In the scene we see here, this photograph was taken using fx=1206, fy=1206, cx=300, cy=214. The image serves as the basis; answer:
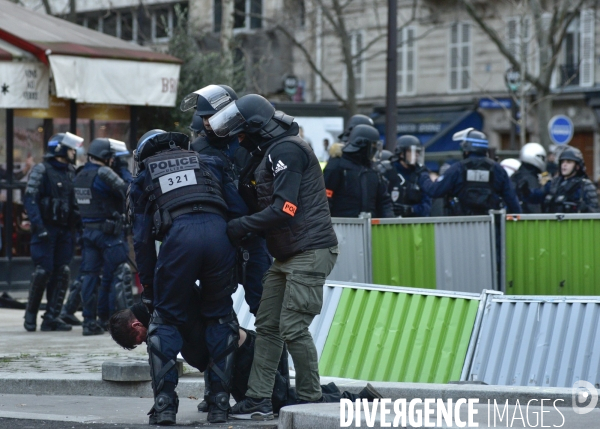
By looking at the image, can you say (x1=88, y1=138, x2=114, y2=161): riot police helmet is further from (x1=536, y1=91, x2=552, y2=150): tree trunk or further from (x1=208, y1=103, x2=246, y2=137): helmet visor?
(x1=536, y1=91, x2=552, y2=150): tree trunk

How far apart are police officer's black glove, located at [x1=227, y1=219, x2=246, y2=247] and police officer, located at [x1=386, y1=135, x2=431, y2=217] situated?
607 centimetres

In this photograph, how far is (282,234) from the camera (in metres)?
6.31

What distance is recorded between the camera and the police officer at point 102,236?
10.7 m

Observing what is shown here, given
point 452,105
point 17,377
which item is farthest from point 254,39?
point 17,377

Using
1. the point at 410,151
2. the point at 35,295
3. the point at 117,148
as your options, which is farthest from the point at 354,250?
the point at 35,295

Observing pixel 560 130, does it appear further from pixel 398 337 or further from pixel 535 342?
pixel 535 342

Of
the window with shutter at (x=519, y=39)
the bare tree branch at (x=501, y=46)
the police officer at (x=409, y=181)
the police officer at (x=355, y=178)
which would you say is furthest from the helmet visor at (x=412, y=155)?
the window with shutter at (x=519, y=39)

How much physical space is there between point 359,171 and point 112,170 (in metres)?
2.28

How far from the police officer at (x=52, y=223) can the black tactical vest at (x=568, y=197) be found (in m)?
4.54

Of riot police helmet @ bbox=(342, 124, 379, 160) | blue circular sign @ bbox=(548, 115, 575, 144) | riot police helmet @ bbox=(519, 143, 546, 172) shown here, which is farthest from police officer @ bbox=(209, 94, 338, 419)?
blue circular sign @ bbox=(548, 115, 575, 144)

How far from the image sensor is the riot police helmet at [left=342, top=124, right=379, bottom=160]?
1025 cm

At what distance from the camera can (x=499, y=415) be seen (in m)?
5.79

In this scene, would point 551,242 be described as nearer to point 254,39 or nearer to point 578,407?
point 578,407

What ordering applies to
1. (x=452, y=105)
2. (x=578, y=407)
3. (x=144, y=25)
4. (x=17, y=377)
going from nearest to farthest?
(x=578, y=407), (x=17, y=377), (x=452, y=105), (x=144, y=25)
